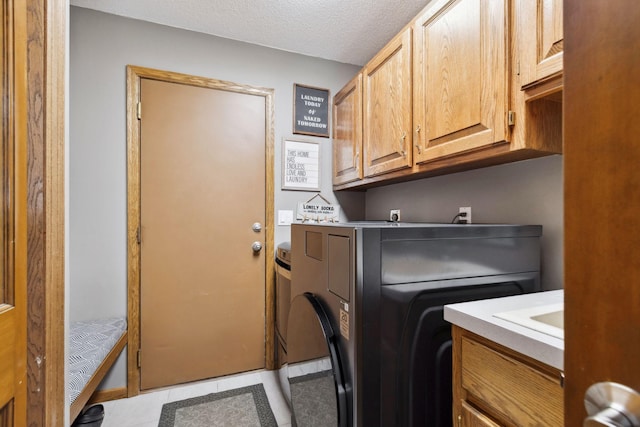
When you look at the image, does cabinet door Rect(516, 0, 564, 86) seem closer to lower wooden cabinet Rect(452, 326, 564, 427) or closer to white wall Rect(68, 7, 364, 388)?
lower wooden cabinet Rect(452, 326, 564, 427)

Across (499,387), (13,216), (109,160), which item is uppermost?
(109,160)

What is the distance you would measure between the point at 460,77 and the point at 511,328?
0.98 metres

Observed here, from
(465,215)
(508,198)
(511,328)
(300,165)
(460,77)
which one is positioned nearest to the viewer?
(511,328)

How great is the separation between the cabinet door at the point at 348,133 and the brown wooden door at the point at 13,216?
160cm

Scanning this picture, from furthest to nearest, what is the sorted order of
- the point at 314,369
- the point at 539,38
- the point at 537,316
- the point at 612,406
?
the point at 314,369 < the point at 539,38 < the point at 537,316 < the point at 612,406

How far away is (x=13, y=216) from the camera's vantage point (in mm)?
667

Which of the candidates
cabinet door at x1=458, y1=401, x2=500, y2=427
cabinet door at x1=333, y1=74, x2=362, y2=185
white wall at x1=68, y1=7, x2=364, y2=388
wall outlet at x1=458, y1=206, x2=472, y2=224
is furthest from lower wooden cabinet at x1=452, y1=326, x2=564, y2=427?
white wall at x1=68, y1=7, x2=364, y2=388

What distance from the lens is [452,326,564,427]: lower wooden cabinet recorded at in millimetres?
595

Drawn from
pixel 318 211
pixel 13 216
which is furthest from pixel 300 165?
pixel 13 216

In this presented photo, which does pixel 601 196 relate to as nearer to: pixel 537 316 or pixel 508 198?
pixel 537 316

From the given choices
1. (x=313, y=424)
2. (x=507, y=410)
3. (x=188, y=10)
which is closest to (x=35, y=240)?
(x=313, y=424)

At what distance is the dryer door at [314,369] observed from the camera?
90 cm

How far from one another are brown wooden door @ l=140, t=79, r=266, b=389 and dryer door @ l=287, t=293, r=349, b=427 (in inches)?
34.1

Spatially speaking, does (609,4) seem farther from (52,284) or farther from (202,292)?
(202,292)
